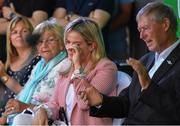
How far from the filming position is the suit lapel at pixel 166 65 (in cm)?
404

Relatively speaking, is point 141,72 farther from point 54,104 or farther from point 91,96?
point 54,104

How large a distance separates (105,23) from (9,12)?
1.03 meters

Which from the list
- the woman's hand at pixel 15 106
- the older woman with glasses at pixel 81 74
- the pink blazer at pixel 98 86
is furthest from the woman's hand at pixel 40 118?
the woman's hand at pixel 15 106

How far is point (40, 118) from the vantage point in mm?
4406

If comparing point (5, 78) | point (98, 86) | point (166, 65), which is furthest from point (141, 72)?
point (5, 78)

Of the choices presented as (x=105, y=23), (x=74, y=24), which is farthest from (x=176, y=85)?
(x=105, y=23)

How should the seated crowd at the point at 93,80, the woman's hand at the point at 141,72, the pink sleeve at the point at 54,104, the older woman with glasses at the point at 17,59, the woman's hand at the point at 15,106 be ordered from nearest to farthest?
the woman's hand at the point at 141,72, the seated crowd at the point at 93,80, the pink sleeve at the point at 54,104, the woman's hand at the point at 15,106, the older woman with glasses at the point at 17,59

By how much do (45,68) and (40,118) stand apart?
0.69 metres

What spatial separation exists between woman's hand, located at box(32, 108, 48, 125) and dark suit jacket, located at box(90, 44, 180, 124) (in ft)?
1.25

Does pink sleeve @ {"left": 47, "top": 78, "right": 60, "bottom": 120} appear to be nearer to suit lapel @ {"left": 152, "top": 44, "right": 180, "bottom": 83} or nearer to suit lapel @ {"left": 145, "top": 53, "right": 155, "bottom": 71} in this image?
suit lapel @ {"left": 145, "top": 53, "right": 155, "bottom": 71}

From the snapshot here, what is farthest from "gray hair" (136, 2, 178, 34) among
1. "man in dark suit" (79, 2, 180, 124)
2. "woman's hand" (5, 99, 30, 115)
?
"woman's hand" (5, 99, 30, 115)

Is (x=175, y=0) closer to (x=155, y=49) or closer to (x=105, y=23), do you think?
(x=105, y=23)

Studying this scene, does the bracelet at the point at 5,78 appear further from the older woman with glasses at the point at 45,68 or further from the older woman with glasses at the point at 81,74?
the older woman with glasses at the point at 81,74

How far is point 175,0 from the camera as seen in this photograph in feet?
17.6
